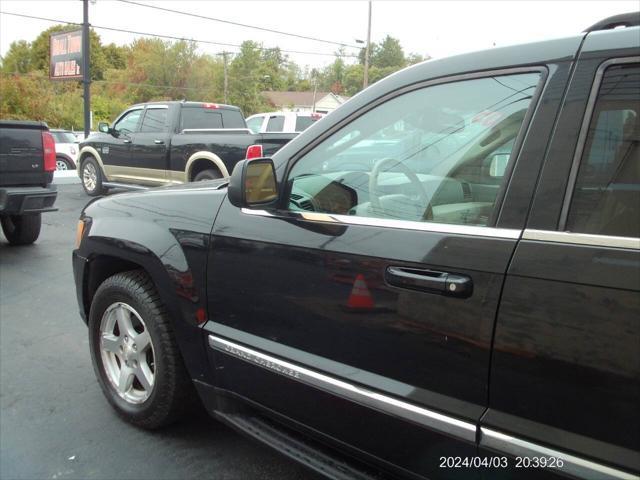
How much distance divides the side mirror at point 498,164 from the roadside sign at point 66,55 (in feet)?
75.9

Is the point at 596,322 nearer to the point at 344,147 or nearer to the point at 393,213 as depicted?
the point at 393,213

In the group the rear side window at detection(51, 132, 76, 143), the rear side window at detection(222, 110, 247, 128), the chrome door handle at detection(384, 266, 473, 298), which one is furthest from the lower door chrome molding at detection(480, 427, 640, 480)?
the rear side window at detection(51, 132, 76, 143)

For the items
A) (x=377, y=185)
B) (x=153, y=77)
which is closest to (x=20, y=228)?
(x=377, y=185)

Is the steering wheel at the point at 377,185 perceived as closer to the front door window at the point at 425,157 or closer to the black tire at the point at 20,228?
the front door window at the point at 425,157

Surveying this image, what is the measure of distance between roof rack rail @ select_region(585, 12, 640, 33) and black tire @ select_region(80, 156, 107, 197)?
1146 cm

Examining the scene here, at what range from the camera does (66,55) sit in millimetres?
22594

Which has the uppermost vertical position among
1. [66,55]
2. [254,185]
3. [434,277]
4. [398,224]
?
[66,55]

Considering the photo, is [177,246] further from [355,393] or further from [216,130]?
[216,130]

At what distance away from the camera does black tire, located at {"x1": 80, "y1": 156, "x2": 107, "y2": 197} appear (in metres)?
11.9

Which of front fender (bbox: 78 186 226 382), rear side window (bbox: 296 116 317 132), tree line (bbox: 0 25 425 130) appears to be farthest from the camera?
tree line (bbox: 0 25 425 130)

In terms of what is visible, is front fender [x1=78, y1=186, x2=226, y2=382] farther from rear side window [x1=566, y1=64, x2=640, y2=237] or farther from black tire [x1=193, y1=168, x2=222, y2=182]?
black tire [x1=193, y1=168, x2=222, y2=182]

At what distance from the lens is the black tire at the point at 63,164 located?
57.9 feet

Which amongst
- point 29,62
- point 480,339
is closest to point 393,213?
point 480,339

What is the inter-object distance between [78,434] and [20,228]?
490cm
